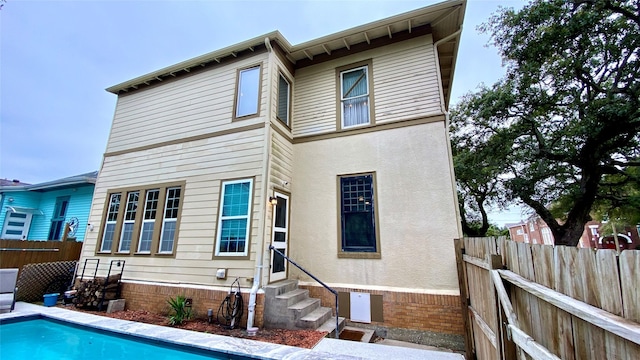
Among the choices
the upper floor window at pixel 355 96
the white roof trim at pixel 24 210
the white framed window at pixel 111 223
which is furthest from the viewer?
the white roof trim at pixel 24 210

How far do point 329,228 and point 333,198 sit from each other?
771 millimetres

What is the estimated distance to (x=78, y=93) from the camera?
35594mm

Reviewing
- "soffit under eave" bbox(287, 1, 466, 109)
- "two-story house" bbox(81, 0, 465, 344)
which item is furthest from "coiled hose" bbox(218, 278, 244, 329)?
"soffit under eave" bbox(287, 1, 466, 109)

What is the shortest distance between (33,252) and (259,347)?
9150mm

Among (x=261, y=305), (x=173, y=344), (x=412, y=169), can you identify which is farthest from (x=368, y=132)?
(x=173, y=344)

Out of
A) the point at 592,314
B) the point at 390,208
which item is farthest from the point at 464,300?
the point at 592,314

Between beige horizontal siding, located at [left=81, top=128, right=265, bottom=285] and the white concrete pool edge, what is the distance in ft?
4.23

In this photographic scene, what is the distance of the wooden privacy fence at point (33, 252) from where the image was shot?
8.02 m

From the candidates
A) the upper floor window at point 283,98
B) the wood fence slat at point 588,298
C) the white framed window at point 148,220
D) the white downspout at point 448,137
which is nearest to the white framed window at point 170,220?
the white framed window at point 148,220

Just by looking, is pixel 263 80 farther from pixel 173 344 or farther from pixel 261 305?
pixel 173 344

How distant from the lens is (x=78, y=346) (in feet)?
16.1

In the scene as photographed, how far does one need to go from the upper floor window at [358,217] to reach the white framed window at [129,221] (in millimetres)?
6070

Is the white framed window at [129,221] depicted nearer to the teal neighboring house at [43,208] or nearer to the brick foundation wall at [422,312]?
the teal neighboring house at [43,208]

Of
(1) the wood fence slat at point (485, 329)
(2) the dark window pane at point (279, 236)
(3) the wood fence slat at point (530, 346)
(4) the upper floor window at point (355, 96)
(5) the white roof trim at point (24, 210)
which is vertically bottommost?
(1) the wood fence slat at point (485, 329)
